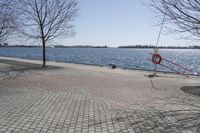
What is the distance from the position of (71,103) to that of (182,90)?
16.8 feet

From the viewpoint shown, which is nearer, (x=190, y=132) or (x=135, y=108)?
(x=190, y=132)

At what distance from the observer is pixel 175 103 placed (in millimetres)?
7773

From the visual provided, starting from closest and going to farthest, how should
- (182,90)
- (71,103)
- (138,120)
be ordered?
(138,120), (71,103), (182,90)

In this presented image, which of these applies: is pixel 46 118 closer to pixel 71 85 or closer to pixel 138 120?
pixel 138 120

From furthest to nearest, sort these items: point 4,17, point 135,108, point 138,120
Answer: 1. point 4,17
2. point 135,108
3. point 138,120

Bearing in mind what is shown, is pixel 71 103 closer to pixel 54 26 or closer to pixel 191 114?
pixel 191 114

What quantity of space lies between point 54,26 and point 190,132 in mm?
17071

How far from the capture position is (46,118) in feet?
19.5

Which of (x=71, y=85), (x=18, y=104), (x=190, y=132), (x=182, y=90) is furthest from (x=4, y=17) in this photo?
(x=190, y=132)

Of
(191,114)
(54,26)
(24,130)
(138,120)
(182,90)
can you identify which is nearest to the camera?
(24,130)

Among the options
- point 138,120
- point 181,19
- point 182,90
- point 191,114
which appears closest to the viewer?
point 138,120

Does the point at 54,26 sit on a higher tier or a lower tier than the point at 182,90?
higher

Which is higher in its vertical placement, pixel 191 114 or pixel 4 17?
pixel 4 17

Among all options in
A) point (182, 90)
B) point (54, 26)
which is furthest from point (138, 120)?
point (54, 26)
